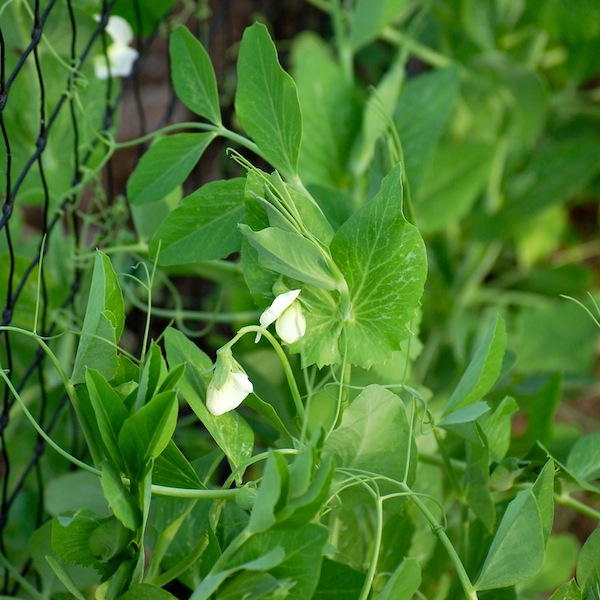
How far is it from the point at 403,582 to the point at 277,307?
14 cm

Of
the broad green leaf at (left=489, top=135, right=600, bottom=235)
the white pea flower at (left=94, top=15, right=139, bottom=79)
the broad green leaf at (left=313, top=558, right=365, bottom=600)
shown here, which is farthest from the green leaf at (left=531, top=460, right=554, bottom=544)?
the broad green leaf at (left=489, top=135, right=600, bottom=235)

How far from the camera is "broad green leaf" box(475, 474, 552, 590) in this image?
40cm

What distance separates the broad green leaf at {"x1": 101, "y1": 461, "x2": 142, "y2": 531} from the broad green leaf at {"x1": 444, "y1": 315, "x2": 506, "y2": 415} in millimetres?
185

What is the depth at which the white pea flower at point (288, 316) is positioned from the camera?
0.41 metres

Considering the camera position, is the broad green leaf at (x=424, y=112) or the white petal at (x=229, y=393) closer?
the white petal at (x=229, y=393)

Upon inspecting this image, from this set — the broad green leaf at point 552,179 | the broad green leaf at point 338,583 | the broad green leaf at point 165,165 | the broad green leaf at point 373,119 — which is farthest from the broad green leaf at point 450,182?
the broad green leaf at point 338,583

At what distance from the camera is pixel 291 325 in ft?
1.38

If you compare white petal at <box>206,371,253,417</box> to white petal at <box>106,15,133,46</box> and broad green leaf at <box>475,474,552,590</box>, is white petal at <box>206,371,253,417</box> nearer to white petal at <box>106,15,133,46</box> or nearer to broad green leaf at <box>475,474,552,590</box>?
broad green leaf at <box>475,474,552,590</box>

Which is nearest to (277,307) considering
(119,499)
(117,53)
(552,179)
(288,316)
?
(288,316)

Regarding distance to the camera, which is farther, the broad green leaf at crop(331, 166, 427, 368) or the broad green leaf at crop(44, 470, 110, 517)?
the broad green leaf at crop(44, 470, 110, 517)

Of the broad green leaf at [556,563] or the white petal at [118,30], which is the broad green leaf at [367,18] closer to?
the white petal at [118,30]

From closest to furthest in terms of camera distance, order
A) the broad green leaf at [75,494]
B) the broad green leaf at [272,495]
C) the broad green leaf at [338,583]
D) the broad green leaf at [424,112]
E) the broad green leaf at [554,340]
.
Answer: the broad green leaf at [272,495] → the broad green leaf at [338,583] → the broad green leaf at [75,494] → the broad green leaf at [424,112] → the broad green leaf at [554,340]

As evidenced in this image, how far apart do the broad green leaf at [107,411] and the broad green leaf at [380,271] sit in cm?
12

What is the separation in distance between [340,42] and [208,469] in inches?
20.6
